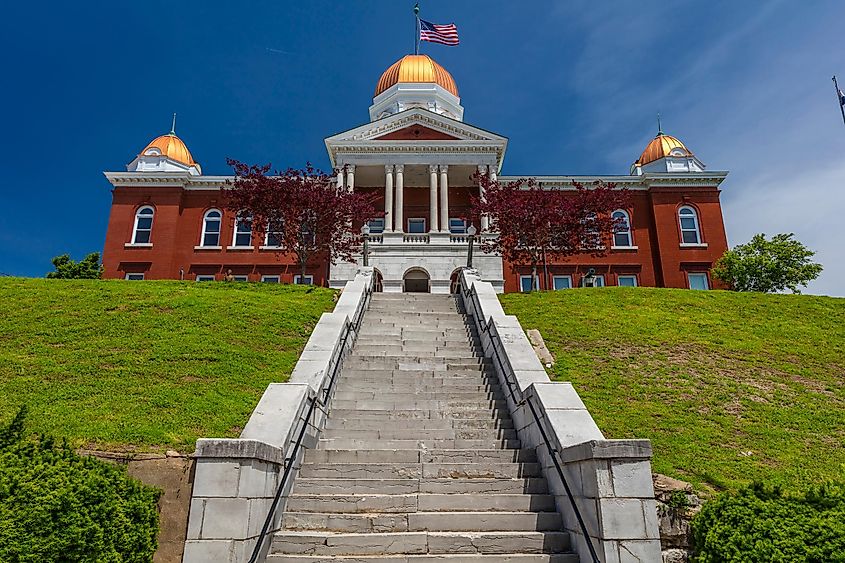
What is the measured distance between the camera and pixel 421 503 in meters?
7.20

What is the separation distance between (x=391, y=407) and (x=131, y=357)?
5.32 meters

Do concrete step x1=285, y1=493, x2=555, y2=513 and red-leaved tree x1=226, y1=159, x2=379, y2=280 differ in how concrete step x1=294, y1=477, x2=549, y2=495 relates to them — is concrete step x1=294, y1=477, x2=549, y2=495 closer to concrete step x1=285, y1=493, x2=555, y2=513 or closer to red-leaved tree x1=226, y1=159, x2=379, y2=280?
concrete step x1=285, y1=493, x2=555, y2=513

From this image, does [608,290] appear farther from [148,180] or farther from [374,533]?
[148,180]

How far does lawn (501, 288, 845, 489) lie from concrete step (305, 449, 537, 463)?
6.32 ft

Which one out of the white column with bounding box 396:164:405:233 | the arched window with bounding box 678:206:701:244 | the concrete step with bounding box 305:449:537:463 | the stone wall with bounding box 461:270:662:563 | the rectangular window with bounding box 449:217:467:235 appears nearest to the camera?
the stone wall with bounding box 461:270:662:563

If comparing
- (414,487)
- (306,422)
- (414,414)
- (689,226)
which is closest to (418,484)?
(414,487)

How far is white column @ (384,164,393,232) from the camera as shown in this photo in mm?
33031

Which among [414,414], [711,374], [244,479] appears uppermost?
[711,374]

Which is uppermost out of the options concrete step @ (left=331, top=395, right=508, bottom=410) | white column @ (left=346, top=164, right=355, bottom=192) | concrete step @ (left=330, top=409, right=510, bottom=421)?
white column @ (left=346, top=164, right=355, bottom=192)

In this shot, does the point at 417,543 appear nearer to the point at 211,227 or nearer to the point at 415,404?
Result: the point at 415,404

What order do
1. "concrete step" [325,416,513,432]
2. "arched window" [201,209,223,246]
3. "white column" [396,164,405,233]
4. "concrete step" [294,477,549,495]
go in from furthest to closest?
"arched window" [201,209,223,246], "white column" [396,164,405,233], "concrete step" [325,416,513,432], "concrete step" [294,477,549,495]

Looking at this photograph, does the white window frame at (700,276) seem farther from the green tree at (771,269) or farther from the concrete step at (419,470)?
the concrete step at (419,470)

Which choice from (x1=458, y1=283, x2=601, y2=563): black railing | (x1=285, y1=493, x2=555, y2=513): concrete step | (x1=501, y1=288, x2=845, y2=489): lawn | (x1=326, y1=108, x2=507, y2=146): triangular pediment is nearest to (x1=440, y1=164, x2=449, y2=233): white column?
(x1=326, y1=108, x2=507, y2=146): triangular pediment

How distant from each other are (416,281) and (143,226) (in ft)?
57.0
